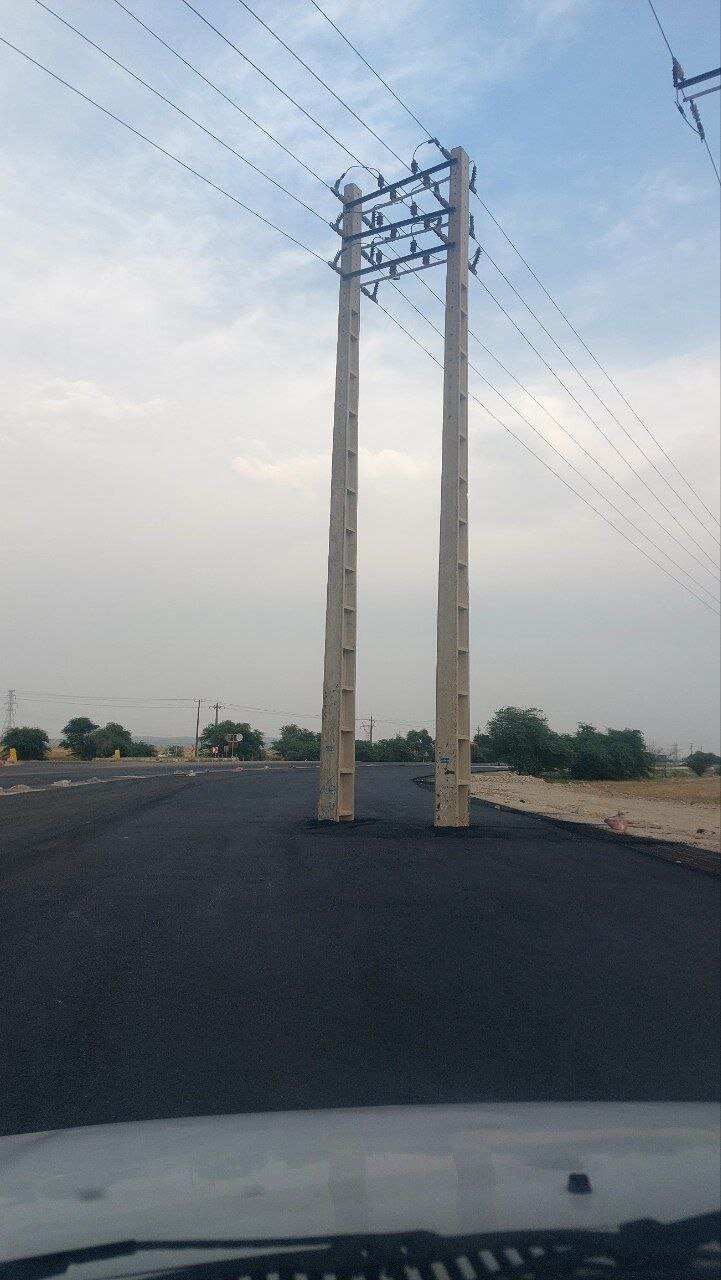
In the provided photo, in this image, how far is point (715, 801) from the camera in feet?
10.3

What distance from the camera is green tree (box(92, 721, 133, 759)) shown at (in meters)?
93.9

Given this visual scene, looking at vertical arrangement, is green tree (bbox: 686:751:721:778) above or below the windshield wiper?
above

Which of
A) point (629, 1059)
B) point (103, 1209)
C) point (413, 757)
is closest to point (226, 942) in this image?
point (629, 1059)

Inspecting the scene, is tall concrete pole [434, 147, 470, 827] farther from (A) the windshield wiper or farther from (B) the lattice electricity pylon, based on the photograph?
(A) the windshield wiper

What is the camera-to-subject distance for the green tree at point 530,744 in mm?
7332

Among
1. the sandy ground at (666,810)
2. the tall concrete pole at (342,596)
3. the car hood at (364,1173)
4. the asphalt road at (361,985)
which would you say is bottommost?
the asphalt road at (361,985)

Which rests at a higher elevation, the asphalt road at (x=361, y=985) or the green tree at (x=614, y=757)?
the green tree at (x=614, y=757)

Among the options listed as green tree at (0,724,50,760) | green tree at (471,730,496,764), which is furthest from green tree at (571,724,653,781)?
green tree at (0,724,50,760)

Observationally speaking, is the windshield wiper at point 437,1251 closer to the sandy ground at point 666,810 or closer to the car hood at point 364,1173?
the car hood at point 364,1173

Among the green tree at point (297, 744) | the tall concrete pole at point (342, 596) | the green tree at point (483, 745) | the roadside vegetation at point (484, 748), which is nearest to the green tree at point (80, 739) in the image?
the roadside vegetation at point (484, 748)

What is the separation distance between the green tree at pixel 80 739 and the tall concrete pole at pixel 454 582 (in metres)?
83.1

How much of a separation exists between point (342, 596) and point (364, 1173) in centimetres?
1540

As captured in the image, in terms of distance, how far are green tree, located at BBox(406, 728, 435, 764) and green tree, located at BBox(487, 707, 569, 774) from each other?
84.6 meters

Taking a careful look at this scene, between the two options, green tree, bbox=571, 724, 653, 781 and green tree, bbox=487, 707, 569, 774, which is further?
green tree, bbox=487, 707, 569, 774
